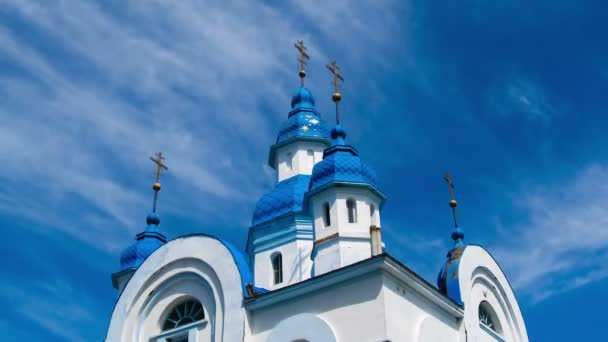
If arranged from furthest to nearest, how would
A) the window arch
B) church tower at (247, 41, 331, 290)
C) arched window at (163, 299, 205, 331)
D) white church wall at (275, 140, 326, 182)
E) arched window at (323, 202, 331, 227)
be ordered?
white church wall at (275, 140, 326, 182), church tower at (247, 41, 331, 290), the window arch, arched window at (323, 202, 331, 227), arched window at (163, 299, 205, 331)

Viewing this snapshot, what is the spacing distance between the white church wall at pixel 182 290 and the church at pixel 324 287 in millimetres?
24

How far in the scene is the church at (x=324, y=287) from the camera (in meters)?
15.8

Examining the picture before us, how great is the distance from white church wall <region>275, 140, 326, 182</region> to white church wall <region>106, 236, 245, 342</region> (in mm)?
6084

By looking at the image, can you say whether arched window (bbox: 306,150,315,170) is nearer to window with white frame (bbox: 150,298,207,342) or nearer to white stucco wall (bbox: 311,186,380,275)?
white stucco wall (bbox: 311,186,380,275)

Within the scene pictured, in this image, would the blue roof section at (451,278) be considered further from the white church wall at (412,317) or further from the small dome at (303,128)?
the small dome at (303,128)

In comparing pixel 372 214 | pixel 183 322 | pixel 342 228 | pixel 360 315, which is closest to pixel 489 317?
pixel 372 214

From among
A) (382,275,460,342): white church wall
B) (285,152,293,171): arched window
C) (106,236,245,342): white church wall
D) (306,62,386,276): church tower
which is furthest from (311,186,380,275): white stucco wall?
(285,152,293,171): arched window

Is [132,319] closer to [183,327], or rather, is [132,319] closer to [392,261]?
[183,327]

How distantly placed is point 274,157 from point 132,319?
7.77 meters

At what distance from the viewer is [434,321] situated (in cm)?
1686

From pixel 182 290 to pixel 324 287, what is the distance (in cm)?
386

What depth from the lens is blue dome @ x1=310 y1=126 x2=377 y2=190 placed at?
1847cm

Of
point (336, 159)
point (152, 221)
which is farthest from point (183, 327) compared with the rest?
point (152, 221)

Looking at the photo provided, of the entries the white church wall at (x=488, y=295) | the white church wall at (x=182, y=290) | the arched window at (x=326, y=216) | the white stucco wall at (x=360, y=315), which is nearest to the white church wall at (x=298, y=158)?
the arched window at (x=326, y=216)
